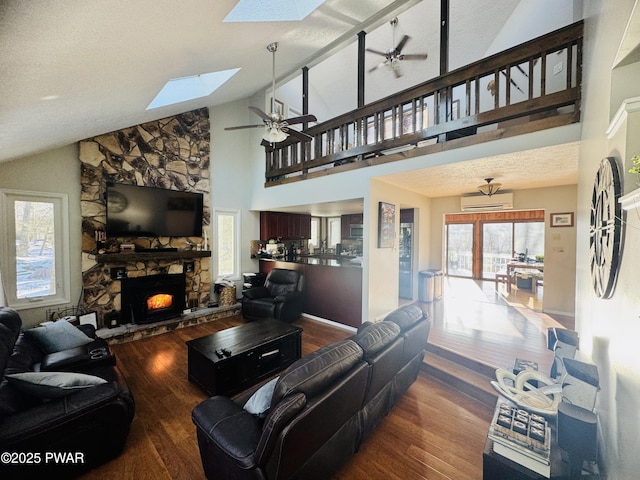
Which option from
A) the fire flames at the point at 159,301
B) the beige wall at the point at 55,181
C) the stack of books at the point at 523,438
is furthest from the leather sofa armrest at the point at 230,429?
the beige wall at the point at 55,181

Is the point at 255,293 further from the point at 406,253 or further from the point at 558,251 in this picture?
the point at 558,251

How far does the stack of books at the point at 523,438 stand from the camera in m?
1.31

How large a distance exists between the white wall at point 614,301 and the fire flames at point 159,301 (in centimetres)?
543

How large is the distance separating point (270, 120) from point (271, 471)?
3414 mm

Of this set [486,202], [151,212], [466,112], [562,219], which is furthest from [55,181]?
[562,219]

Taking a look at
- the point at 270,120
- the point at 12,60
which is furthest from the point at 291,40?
the point at 12,60

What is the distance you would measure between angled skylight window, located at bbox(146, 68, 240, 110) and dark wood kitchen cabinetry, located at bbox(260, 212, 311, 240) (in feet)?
9.12

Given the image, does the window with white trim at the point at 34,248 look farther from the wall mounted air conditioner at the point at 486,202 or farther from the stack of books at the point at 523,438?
the wall mounted air conditioner at the point at 486,202

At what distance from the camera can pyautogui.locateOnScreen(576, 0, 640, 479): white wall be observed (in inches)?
42.6

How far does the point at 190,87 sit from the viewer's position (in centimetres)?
429

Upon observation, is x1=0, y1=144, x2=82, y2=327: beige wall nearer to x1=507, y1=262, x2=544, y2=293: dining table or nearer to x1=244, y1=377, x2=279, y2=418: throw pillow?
x1=244, y1=377, x2=279, y2=418: throw pillow

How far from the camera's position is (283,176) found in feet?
17.3

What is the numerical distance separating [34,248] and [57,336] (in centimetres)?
190

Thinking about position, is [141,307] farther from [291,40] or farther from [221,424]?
[291,40]
